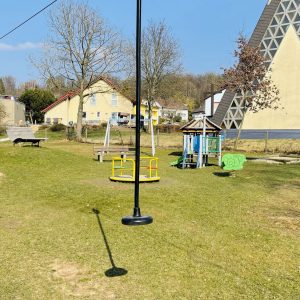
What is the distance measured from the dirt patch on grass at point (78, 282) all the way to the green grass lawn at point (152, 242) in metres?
0.01

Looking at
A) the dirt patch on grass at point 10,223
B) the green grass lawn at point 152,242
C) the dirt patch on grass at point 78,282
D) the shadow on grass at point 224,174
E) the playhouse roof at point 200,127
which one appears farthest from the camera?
the playhouse roof at point 200,127

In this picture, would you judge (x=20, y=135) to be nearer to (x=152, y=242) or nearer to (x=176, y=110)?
(x=152, y=242)

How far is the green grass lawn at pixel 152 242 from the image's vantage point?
4621 millimetres

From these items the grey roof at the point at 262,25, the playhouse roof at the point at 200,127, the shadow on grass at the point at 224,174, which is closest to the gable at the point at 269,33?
the grey roof at the point at 262,25

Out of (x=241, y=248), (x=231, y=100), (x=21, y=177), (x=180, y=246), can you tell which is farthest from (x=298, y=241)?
(x=231, y=100)

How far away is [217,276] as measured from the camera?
195 inches

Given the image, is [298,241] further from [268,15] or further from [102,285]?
[268,15]

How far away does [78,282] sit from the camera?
4.73 meters

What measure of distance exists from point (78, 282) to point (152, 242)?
5.73 feet

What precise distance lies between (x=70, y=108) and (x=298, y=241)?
67.1 metres

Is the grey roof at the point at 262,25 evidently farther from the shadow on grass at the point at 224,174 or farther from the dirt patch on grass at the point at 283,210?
the dirt patch on grass at the point at 283,210

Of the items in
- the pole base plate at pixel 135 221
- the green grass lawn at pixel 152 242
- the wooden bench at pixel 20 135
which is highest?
the wooden bench at pixel 20 135

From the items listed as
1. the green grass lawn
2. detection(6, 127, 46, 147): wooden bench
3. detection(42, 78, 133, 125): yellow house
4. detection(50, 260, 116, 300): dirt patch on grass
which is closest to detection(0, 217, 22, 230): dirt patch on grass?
the green grass lawn

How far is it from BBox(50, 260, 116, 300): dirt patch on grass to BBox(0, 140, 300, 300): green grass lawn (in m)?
0.01
